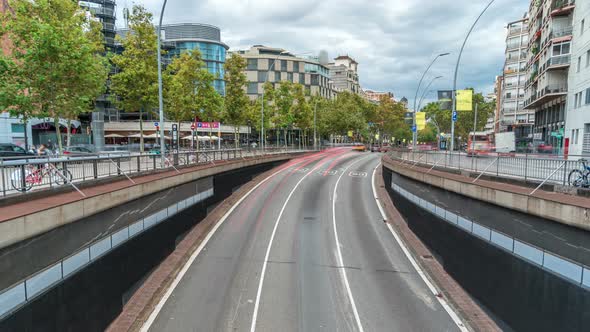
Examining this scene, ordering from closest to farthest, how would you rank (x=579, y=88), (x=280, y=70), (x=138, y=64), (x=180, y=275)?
1. (x=180, y=275)
2. (x=138, y=64)
3. (x=579, y=88)
4. (x=280, y=70)

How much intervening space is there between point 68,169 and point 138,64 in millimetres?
23052

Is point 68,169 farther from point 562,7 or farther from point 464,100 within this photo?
point 562,7

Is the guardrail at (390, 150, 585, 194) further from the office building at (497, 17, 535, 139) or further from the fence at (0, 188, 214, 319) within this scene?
the office building at (497, 17, 535, 139)

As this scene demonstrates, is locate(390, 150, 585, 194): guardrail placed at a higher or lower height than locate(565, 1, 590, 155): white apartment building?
lower

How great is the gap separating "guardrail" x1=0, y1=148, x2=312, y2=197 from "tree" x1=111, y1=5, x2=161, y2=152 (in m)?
15.4

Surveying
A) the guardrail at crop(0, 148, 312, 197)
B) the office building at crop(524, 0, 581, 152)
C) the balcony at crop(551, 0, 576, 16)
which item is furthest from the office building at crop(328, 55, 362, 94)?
the guardrail at crop(0, 148, 312, 197)

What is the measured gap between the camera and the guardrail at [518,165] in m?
10.2

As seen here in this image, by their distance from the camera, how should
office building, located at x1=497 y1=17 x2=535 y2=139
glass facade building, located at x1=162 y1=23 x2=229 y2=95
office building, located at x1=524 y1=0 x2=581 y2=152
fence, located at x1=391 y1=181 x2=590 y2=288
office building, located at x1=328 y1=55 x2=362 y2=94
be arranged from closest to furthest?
1. fence, located at x1=391 y1=181 x2=590 y2=288
2. office building, located at x1=524 y1=0 x2=581 y2=152
3. office building, located at x1=497 y1=17 x2=535 y2=139
4. glass facade building, located at x1=162 y1=23 x2=229 y2=95
5. office building, located at x1=328 y1=55 x2=362 y2=94

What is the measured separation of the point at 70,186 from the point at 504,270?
1430 cm

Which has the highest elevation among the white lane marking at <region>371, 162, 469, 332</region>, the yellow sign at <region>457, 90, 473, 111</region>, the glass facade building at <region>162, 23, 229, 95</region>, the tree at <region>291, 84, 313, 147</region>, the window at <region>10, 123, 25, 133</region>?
the glass facade building at <region>162, 23, 229, 95</region>

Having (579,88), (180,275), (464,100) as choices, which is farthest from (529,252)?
(579,88)

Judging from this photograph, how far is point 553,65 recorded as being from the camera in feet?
141

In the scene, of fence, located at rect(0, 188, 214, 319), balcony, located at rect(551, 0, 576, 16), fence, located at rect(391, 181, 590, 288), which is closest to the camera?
fence, located at rect(0, 188, 214, 319)

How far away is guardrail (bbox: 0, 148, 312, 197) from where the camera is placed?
364 inches
